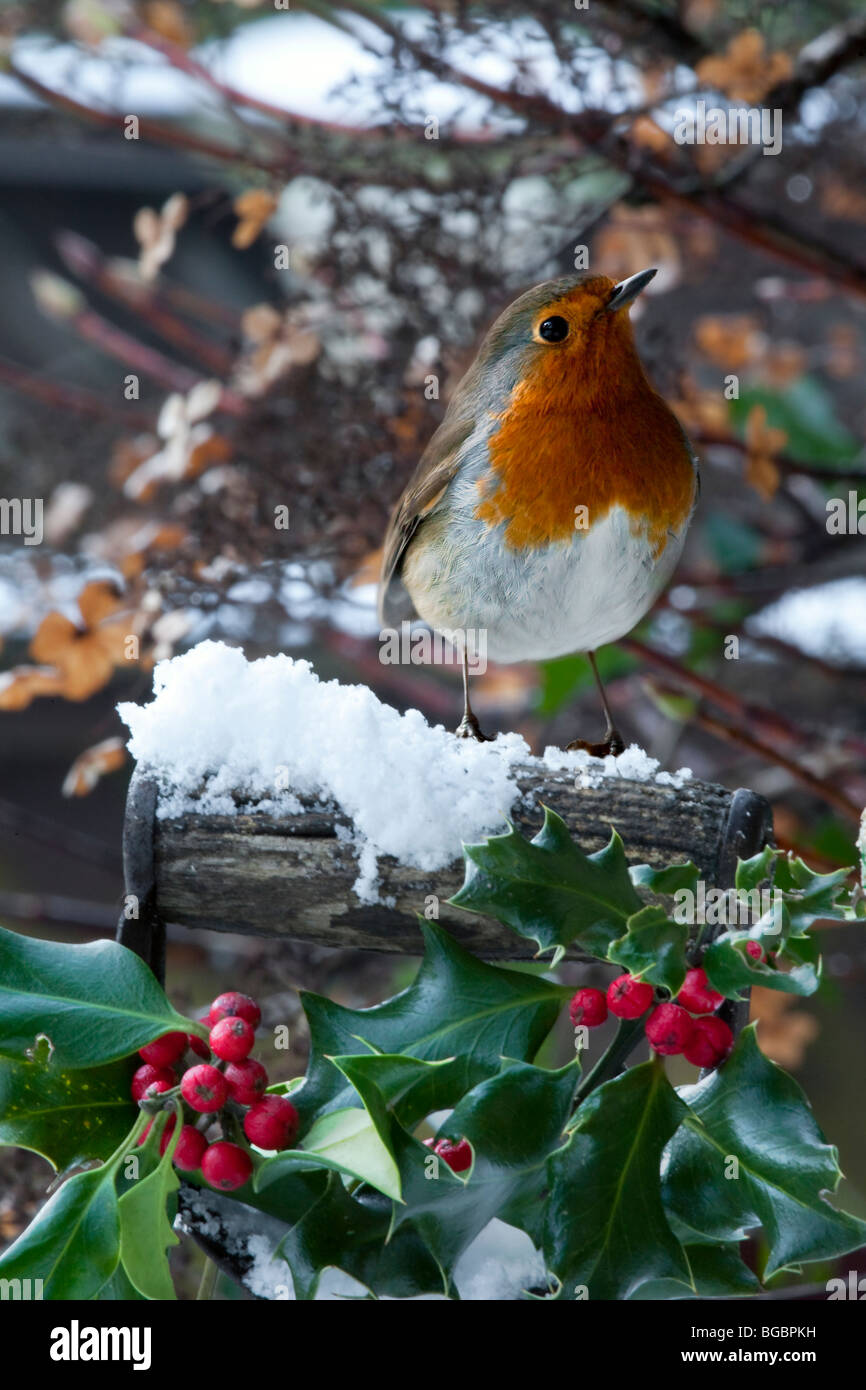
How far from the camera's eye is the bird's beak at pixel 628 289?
880 mm

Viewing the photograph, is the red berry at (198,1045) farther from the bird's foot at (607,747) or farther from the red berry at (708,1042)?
the bird's foot at (607,747)

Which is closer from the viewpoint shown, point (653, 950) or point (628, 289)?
point (653, 950)

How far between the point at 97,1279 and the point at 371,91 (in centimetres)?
106

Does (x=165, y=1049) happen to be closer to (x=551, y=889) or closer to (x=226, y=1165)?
(x=226, y=1165)

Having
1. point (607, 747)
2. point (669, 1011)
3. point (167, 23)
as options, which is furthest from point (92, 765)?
point (167, 23)

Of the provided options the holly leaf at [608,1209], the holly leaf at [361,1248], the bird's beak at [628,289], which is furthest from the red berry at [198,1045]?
the bird's beak at [628,289]

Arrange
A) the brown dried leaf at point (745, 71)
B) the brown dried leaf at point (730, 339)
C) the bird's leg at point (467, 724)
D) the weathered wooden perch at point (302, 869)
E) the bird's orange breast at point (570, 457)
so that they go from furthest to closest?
the brown dried leaf at point (730, 339) → the brown dried leaf at point (745, 71) → the bird's leg at point (467, 724) → the bird's orange breast at point (570, 457) → the weathered wooden perch at point (302, 869)

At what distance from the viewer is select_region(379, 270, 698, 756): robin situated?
3.04 ft

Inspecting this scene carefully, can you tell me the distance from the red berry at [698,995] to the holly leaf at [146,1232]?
282 mm

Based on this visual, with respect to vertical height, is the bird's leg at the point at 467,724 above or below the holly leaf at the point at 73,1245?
above

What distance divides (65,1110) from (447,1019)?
22 centimetres

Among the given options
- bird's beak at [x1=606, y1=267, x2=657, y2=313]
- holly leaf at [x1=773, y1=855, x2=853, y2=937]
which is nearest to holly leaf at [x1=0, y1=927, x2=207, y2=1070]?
holly leaf at [x1=773, y1=855, x2=853, y2=937]

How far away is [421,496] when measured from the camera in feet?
3.38

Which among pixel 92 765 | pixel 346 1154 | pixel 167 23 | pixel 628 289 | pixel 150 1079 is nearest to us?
pixel 346 1154
